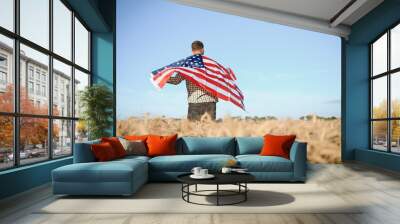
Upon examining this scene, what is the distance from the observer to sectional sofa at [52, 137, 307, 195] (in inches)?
184

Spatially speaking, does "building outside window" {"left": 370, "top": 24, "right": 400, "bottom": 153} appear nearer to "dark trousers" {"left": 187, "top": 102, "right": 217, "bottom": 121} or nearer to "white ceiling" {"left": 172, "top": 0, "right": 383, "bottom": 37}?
"white ceiling" {"left": 172, "top": 0, "right": 383, "bottom": 37}

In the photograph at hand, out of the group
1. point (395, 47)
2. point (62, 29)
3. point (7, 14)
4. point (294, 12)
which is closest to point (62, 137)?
point (62, 29)

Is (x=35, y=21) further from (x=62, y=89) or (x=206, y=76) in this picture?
(x=206, y=76)

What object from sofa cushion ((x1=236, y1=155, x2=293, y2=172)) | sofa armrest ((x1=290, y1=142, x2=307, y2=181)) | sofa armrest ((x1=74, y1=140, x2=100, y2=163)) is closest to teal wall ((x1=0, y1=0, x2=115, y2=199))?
sofa armrest ((x1=74, y1=140, x2=100, y2=163))

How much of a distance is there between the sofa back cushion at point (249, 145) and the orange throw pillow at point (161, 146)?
46.1 inches

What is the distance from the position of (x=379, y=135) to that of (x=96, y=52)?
6616mm

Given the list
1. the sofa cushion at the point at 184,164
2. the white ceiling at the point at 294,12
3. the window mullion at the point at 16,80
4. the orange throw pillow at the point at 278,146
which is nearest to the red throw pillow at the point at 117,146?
the sofa cushion at the point at 184,164

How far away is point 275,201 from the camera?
4434mm

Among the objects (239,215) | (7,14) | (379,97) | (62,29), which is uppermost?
(62,29)

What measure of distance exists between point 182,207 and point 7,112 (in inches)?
98.0

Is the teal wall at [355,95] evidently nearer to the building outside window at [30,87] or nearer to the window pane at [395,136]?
the window pane at [395,136]

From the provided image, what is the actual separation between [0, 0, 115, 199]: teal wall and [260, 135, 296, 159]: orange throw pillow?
344 cm

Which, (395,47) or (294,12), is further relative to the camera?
(294,12)

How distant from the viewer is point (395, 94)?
770cm
